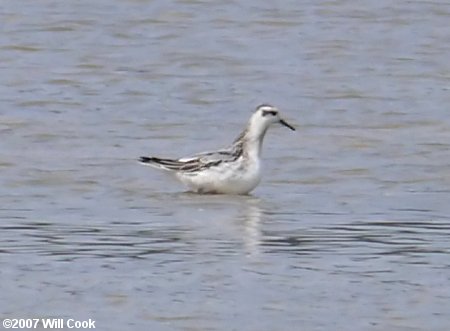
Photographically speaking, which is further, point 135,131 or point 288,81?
point 288,81

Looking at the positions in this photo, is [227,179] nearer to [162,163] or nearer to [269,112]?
[162,163]

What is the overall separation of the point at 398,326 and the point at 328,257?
152cm

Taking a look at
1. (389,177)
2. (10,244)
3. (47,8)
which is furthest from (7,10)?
(10,244)

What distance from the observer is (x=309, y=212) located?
11.1m

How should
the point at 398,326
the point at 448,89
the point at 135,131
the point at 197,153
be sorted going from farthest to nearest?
1. the point at 448,89
2. the point at 135,131
3. the point at 197,153
4. the point at 398,326

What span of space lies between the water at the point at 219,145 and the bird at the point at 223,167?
0.53 feet

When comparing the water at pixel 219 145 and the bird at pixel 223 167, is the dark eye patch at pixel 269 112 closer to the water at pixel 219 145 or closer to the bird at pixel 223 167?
the bird at pixel 223 167

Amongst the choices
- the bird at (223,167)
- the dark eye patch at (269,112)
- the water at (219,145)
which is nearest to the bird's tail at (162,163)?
the bird at (223,167)

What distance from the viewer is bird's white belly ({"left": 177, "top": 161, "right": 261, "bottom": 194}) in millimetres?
12062

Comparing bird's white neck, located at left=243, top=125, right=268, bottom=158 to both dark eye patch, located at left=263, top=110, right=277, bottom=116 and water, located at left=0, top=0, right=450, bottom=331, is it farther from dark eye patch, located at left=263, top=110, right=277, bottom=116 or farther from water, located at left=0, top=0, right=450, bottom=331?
water, located at left=0, top=0, right=450, bottom=331

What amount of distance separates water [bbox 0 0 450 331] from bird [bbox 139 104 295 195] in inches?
6.4

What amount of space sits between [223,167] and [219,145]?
163 centimetres

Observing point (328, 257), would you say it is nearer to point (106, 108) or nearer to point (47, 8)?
point (106, 108)

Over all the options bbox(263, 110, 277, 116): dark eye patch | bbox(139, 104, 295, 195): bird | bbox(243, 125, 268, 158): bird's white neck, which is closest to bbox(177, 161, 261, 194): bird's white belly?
bbox(139, 104, 295, 195): bird
